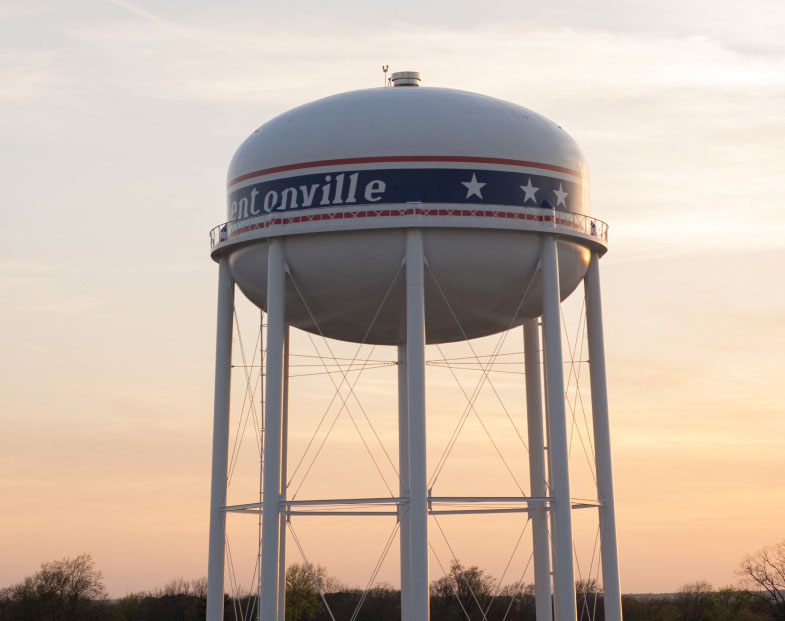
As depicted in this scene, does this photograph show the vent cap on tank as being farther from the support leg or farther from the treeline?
the treeline

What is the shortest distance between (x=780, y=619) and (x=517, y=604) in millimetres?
12041

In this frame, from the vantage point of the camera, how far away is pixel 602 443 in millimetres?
25703

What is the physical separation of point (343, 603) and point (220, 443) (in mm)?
43298

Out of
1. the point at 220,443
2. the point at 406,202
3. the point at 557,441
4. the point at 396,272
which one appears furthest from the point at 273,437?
the point at 557,441

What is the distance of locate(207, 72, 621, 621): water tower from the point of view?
23109 millimetres

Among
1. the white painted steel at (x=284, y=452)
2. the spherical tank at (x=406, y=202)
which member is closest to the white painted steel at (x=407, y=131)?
the spherical tank at (x=406, y=202)

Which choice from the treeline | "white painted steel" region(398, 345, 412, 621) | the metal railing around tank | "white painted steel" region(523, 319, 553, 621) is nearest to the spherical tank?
the metal railing around tank

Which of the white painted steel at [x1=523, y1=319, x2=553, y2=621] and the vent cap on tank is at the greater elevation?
the vent cap on tank

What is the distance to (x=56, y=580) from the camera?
57688mm

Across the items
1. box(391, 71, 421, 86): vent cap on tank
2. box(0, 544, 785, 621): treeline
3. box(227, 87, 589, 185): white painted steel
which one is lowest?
box(0, 544, 785, 621): treeline

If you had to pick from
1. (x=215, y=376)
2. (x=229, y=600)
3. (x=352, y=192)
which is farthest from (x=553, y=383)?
(x=229, y=600)

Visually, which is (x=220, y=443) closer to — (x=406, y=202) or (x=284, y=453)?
(x=284, y=453)

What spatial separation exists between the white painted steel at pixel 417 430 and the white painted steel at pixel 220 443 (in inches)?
178

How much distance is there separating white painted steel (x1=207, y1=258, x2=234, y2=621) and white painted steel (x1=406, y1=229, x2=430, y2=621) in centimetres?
453
